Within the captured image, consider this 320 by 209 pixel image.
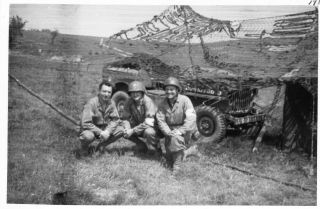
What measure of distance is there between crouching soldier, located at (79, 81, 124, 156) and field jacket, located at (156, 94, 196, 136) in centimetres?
64

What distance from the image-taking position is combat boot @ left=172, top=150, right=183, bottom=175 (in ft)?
17.1

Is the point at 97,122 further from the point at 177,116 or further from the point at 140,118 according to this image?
the point at 177,116

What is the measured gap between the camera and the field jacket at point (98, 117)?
5.43 meters

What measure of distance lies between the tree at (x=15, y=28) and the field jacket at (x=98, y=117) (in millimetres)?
1617

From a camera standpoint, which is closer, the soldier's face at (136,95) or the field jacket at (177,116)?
the field jacket at (177,116)

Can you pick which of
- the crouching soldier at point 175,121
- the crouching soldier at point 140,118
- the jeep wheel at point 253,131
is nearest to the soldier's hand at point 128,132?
the crouching soldier at point 140,118

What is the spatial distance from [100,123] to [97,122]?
47 mm

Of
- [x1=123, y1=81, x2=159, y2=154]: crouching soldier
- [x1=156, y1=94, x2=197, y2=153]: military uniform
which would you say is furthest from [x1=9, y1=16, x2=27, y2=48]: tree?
[x1=156, y1=94, x2=197, y2=153]: military uniform

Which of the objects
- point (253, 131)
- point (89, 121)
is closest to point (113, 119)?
point (89, 121)

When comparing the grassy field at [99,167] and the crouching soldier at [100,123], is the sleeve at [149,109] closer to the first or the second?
the crouching soldier at [100,123]

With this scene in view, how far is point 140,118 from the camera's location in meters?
5.75

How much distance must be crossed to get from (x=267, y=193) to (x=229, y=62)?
234 cm

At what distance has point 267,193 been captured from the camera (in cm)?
493
